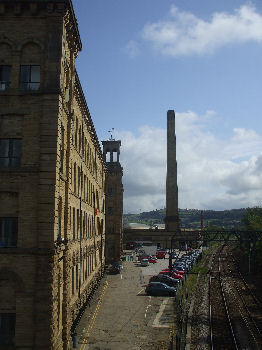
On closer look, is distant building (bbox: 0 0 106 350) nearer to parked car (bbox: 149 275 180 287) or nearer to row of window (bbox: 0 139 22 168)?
row of window (bbox: 0 139 22 168)

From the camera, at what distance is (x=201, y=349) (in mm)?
20062

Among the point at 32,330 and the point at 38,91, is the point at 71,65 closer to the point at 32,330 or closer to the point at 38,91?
the point at 38,91

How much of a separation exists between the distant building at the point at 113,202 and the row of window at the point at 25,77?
45629 mm

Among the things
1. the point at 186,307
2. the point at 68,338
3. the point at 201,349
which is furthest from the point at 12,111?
the point at 186,307

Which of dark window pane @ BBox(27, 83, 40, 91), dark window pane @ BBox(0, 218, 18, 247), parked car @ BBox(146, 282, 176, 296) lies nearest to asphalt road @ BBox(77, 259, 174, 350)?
parked car @ BBox(146, 282, 176, 296)

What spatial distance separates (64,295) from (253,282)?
97.3 ft

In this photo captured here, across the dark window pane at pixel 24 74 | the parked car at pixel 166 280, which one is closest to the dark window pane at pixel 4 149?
the dark window pane at pixel 24 74

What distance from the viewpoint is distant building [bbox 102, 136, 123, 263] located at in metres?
64.1

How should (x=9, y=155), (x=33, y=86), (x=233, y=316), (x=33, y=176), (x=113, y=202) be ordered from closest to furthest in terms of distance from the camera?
(x=33, y=176) < (x=9, y=155) < (x=33, y=86) < (x=233, y=316) < (x=113, y=202)

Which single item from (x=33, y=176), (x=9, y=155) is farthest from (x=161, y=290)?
(x=9, y=155)

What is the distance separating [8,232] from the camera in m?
17.4

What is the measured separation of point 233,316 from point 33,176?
1896 centimetres

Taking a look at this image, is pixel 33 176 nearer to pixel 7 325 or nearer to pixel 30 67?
pixel 30 67

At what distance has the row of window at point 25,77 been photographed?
18547 mm
